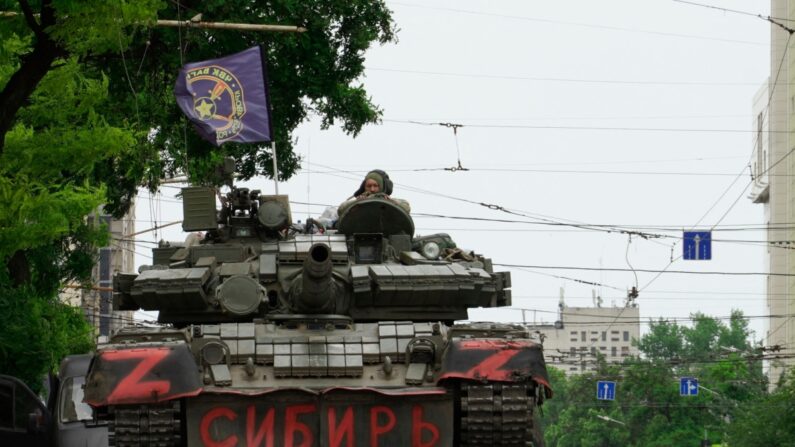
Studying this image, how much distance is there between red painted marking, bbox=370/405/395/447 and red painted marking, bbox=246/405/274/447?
93 cm

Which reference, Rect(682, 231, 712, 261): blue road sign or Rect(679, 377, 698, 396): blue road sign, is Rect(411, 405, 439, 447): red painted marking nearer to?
Rect(682, 231, 712, 261): blue road sign

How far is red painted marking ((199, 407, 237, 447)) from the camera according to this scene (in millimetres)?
16781

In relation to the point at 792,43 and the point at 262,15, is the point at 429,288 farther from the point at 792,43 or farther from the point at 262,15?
the point at 792,43

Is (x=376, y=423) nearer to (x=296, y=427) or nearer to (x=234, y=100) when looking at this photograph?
Result: (x=296, y=427)

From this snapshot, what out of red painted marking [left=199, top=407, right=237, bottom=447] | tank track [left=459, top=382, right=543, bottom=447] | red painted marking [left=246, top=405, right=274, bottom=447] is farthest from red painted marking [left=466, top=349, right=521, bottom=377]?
red painted marking [left=199, top=407, right=237, bottom=447]

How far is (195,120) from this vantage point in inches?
995

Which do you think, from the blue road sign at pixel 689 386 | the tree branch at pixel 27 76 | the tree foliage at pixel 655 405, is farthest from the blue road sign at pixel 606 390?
the tree branch at pixel 27 76

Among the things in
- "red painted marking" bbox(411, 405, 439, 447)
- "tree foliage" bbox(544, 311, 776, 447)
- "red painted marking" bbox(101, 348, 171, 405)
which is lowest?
"tree foliage" bbox(544, 311, 776, 447)

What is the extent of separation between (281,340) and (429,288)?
2.00 metres

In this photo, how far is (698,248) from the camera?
47.2 m

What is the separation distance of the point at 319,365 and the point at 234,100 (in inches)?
369

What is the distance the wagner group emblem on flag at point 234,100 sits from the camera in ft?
83.7

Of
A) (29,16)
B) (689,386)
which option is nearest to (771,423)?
(689,386)

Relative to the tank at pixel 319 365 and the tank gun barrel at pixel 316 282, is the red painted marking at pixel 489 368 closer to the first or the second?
the tank at pixel 319 365
